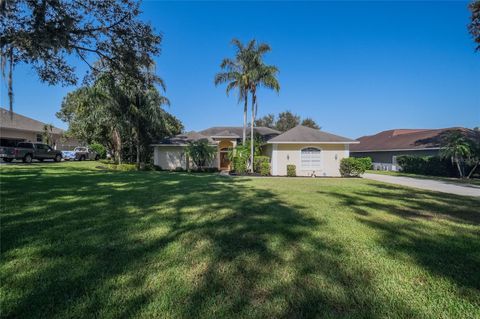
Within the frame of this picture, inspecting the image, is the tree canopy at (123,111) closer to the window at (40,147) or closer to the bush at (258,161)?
the window at (40,147)

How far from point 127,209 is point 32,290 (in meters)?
3.38

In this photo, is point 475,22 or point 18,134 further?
point 18,134

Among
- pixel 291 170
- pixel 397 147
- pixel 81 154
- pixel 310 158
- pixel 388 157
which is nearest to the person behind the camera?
pixel 291 170

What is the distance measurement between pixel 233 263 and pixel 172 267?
76 cm

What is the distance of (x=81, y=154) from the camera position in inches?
1255

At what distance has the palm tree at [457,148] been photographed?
54.2ft

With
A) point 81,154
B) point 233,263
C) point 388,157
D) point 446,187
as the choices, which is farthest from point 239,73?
point 81,154

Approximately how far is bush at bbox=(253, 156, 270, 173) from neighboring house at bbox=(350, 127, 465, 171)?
15.7 metres

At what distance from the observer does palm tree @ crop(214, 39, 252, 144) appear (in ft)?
60.6

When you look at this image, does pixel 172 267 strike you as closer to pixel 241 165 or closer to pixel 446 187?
pixel 446 187

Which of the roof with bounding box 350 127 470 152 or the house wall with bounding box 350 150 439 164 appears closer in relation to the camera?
the house wall with bounding box 350 150 439 164

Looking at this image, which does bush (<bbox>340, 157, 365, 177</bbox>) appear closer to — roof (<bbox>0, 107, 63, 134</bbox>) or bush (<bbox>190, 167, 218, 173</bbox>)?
bush (<bbox>190, 167, 218, 173</bbox>)

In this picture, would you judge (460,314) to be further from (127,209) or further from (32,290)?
(127,209)

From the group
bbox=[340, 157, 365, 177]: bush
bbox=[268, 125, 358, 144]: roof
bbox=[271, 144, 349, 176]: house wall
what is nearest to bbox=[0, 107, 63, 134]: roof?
bbox=[271, 144, 349, 176]: house wall
